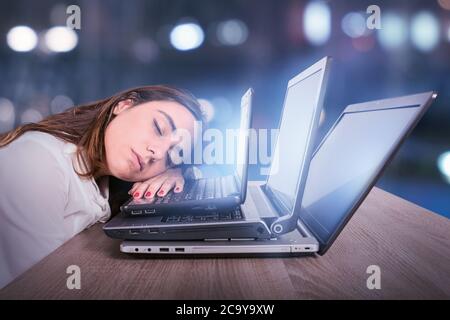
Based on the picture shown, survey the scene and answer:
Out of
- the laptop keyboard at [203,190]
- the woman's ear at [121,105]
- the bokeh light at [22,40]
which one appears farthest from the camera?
the woman's ear at [121,105]

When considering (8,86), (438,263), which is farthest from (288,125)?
(8,86)

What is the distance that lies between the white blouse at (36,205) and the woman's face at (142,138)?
127 millimetres

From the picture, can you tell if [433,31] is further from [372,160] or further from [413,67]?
[372,160]

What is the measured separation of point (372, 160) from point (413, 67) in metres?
0.58

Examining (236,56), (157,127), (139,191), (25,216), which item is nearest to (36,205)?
(25,216)

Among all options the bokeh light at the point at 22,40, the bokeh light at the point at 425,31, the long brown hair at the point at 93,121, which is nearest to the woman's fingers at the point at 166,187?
the long brown hair at the point at 93,121

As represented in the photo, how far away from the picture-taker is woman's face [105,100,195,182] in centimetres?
110

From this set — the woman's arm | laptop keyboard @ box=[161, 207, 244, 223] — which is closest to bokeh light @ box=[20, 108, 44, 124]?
the woman's arm

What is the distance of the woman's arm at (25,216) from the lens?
3.04ft

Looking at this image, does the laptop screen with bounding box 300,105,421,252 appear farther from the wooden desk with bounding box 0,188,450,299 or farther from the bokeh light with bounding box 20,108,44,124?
the bokeh light with bounding box 20,108,44,124

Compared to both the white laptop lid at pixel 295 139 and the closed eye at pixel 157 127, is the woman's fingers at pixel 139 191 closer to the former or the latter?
the closed eye at pixel 157 127

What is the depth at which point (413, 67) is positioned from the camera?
3.66 ft

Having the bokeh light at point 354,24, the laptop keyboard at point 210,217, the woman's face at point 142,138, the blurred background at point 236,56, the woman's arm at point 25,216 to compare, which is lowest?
the woman's arm at point 25,216

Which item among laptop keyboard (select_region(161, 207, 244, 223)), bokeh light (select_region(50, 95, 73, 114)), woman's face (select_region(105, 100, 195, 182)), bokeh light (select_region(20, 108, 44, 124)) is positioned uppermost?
bokeh light (select_region(50, 95, 73, 114))
